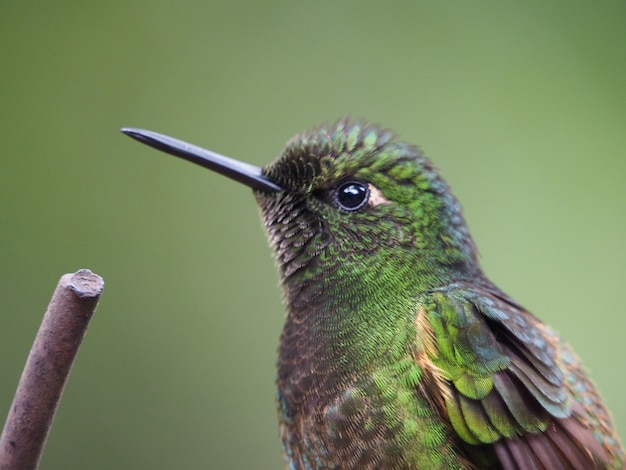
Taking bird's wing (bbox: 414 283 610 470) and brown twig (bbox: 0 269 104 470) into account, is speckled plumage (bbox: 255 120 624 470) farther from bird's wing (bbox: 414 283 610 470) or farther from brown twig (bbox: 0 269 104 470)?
brown twig (bbox: 0 269 104 470)

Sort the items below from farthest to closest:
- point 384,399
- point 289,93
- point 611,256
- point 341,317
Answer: point 289,93 < point 611,256 < point 341,317 < point 384,399

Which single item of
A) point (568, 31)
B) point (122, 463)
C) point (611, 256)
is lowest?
point (122, 463)

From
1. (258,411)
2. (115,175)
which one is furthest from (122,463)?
(115,175)

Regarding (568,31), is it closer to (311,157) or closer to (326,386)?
(311,157)

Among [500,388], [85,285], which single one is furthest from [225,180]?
[85,285]

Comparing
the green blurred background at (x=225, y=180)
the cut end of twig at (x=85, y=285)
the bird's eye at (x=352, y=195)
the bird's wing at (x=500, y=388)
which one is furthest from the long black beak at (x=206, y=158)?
the green blurred background at (x=225, y=180)

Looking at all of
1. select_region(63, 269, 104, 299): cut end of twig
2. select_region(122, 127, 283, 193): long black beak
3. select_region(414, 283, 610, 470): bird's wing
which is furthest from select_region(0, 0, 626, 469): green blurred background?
select_region(63, 269, 104, 299): cut end of twig

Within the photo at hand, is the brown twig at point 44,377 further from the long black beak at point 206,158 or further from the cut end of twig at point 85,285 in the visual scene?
the long black beak at point 206,158
